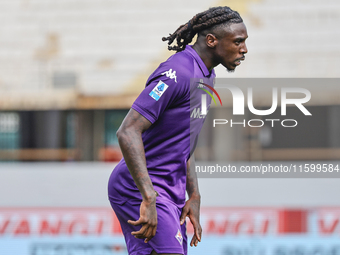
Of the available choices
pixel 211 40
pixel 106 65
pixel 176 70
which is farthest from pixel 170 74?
pixel 106 65

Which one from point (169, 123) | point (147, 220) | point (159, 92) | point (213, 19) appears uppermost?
point (213, 19)

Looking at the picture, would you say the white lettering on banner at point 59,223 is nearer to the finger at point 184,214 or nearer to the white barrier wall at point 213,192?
the white barrier wall at point 213,192

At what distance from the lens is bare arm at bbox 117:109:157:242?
6.04ft

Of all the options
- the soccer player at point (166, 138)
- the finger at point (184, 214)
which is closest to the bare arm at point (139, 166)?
the soccer player at point (166, 138)

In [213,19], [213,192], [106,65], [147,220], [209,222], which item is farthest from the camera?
[106,65]

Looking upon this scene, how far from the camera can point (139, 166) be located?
1858 mm

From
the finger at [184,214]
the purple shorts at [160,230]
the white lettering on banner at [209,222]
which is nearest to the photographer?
the purple shorts at [160,230]

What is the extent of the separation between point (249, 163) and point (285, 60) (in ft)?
5.60

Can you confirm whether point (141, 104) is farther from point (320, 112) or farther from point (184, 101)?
point (320, 112)

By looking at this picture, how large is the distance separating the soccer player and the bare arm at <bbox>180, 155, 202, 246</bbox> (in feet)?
0.13

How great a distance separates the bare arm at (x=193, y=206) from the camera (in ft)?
7.39

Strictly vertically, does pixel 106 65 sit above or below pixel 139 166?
above

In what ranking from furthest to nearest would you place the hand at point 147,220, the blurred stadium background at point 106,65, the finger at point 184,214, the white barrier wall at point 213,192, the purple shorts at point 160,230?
1. the blurred stadium background at point 106,65
2. the white barrier wall at point 213,192
3. the finger at point 184,214
4. the purple shorts at point 160,230
5. the hand at point 147,220

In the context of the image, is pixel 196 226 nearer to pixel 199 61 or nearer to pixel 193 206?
pixel 193 206
